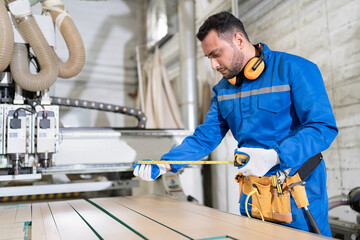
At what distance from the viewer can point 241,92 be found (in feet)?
5.26

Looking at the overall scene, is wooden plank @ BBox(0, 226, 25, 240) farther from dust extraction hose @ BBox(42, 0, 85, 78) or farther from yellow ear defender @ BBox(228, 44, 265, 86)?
dust extraction hose @ BBox(42, 0, 85, 78)

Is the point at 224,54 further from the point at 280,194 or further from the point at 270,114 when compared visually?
the point at 280,194

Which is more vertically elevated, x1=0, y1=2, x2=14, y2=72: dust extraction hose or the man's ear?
x1=0, y1=2, x2=14, y2=72: dust extraction hose

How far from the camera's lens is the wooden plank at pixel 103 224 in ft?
3.83

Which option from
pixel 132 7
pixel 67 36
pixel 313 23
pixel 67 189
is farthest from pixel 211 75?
pixel 132 7

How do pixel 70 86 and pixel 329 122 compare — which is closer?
pixel 329 122

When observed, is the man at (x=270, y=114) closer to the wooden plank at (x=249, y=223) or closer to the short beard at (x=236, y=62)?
the short beard at (x=236, y=62)

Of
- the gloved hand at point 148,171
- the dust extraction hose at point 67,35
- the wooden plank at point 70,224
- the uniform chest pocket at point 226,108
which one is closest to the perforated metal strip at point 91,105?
the dust extraction hose at point 67,35

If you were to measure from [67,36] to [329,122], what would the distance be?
188 centimetres

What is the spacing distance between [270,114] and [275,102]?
0.06 m

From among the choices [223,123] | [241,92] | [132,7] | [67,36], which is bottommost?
[223,123]

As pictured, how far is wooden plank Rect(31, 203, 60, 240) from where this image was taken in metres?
1.20

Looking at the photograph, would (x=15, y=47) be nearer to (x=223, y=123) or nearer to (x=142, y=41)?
(x=223, y=123)

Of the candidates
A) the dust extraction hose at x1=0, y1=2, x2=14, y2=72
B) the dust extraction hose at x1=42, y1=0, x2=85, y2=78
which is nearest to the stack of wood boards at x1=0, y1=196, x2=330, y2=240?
the dust extraction hose at x1=0, y1=2, x2=14, y2=72
